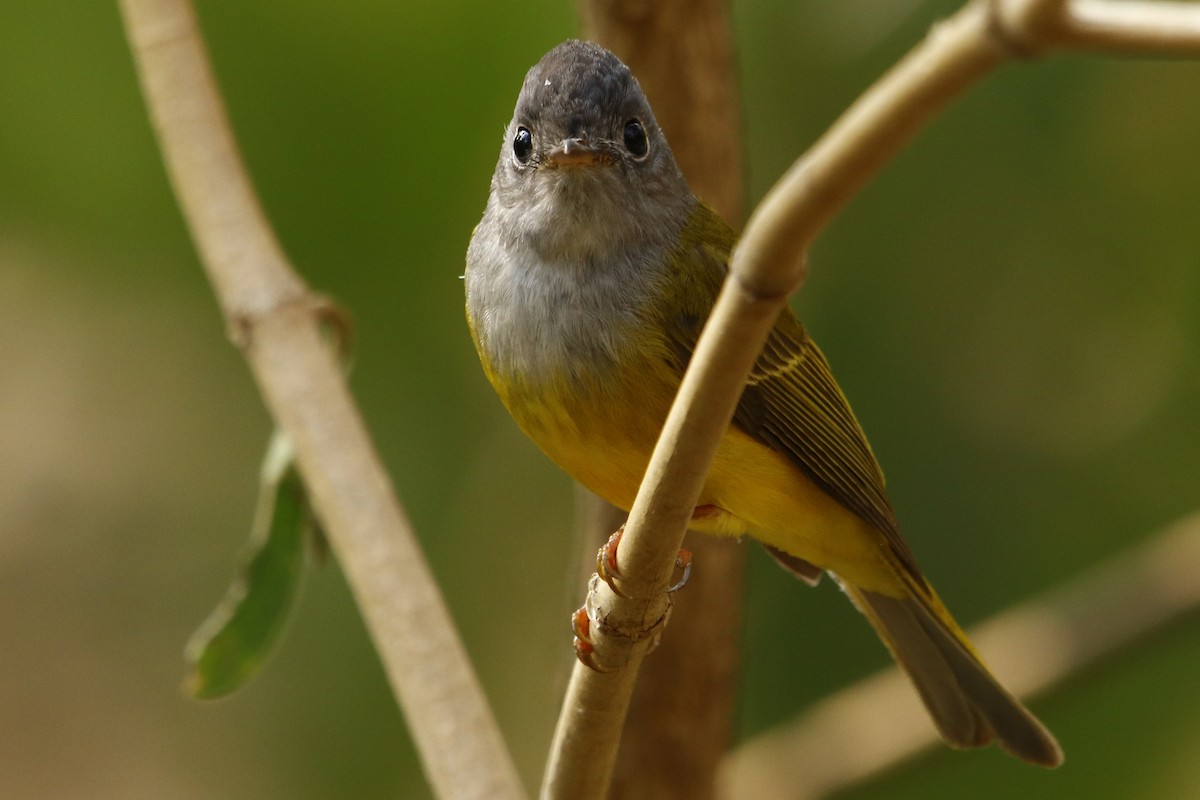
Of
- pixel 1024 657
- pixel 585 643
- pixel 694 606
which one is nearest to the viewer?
pixel 585 643

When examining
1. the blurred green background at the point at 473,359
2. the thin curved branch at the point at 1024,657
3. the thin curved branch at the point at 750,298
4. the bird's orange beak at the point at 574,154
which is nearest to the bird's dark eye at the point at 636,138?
the bird's orange beak at the point at 574,154

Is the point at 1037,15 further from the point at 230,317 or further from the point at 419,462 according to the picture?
the point at 419,462

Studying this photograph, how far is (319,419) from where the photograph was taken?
7.92ft

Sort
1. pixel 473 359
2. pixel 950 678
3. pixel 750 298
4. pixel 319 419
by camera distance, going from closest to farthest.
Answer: pixel 750 298 < pixel 319 419 < pixel 950 678 < pixel 473 359

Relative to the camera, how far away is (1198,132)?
3898mm

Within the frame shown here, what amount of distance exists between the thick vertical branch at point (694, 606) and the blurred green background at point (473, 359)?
Answer: 0.44 meters

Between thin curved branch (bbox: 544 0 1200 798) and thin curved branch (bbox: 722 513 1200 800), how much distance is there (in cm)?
170

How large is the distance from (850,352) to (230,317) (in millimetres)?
1865

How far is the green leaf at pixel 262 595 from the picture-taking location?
2725mm

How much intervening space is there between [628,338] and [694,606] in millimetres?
1169

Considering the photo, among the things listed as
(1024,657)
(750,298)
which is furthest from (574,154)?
(1024,657)

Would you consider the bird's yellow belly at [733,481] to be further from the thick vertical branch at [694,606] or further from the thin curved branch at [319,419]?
Result: the thick vertical branch at [694,606]

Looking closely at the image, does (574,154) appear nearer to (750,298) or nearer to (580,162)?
(580,162)

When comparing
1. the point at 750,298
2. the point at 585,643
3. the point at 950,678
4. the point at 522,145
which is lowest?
the point at 950,678
